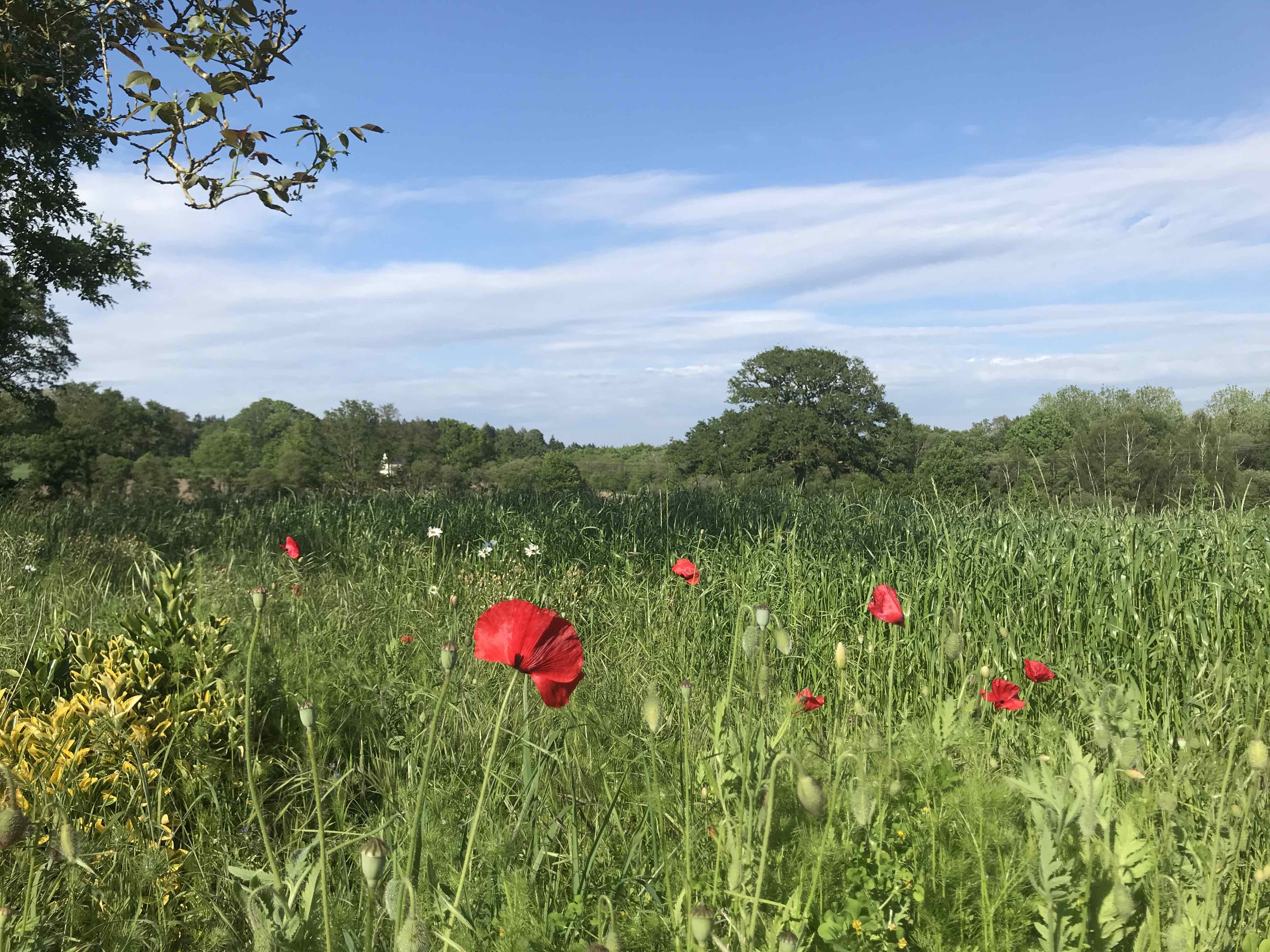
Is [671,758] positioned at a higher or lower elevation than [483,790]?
lower

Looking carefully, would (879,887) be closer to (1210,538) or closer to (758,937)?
(758,937)

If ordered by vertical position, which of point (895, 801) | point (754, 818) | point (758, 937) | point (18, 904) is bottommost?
point (18, 904)

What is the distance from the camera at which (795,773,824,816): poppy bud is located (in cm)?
103

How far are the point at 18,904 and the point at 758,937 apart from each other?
1602 millimetres

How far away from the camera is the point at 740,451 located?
34.9 metres

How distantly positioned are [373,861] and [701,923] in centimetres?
35

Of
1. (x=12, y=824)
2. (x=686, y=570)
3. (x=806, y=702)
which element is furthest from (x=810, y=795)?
(x=686, y=570)

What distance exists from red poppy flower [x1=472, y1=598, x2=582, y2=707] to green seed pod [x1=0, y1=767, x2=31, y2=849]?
0.57m

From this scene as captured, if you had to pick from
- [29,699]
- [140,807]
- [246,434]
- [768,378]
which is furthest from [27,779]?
[246,434]

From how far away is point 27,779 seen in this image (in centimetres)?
198

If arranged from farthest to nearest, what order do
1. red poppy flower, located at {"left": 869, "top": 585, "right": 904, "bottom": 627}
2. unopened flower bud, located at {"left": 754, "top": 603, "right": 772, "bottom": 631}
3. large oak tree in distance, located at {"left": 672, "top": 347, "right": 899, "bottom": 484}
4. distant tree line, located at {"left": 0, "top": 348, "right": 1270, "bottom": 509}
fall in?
1. large oak tree in distance, located at {"left": 672, "top": 347, "right": 899, "bottom": 484}
2. distant tree line, located at {"left": 0, "top": 348, "right": 1270, "bottom": 509}
3. red poppy flower, located at {"left": 869, "top": 585, "right": 904, "bottom": 627}
4. unopened flower bud, located at {"left": 754, "top": 603, "right": 772, "bottom": 631}

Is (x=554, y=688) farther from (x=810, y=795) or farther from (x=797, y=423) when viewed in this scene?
(x=797, y=423)

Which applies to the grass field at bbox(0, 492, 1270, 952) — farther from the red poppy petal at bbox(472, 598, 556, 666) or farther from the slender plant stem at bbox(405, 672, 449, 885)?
Result: the red poppy petal at bbox(472, 598, 556, 666)

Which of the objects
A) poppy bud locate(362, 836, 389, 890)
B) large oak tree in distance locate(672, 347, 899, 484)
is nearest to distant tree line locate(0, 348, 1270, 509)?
large oak tree in distance locate(672, 347, 899, 484)
